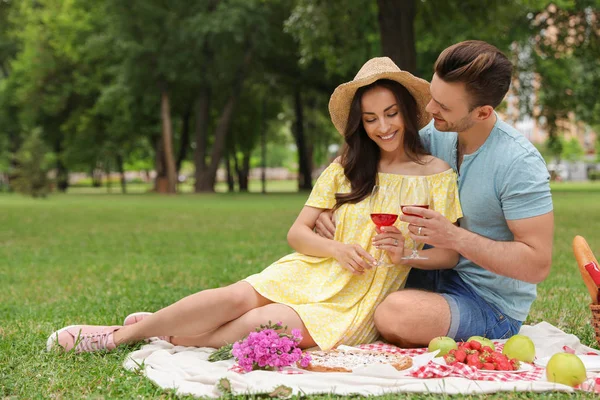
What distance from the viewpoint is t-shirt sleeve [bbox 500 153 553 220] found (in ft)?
13.5

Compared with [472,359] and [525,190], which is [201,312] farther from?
[525,190]

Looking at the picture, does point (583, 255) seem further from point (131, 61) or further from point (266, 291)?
point (131, 61)

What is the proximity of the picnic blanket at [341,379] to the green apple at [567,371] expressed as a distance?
0.20ft

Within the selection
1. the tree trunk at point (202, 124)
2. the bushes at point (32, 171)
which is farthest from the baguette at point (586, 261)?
the bushes at point (32, 171)

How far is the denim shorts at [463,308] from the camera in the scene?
178 inches

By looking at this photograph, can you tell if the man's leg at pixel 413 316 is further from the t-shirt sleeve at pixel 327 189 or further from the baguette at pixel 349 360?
the t-shirt sleeve at pixel 327 189

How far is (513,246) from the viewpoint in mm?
4121

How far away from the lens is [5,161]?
179ft

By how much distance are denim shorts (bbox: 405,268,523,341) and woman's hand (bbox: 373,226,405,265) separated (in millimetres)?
557

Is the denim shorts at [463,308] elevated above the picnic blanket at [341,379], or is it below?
above

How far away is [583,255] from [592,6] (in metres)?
27.7

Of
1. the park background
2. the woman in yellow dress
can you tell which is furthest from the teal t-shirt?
the park background

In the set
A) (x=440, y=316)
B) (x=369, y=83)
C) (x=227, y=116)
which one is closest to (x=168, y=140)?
(x=227, y=116)

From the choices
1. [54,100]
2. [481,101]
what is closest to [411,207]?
[481,101]
